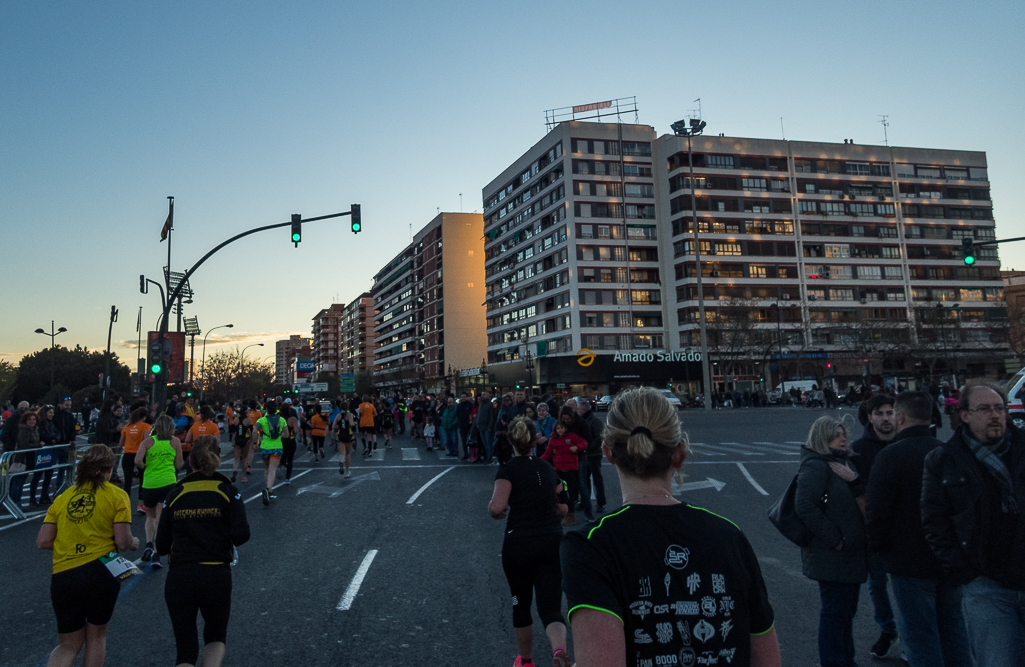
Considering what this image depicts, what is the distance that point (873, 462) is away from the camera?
4.56 metres

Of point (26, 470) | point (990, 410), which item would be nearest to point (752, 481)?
point (990, 410)

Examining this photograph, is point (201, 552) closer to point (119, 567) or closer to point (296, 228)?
point (119, 567)

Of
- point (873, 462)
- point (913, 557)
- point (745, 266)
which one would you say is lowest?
point (913, 557)

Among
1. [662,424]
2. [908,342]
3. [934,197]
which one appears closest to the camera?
[662,424]

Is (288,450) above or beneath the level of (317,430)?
beneath

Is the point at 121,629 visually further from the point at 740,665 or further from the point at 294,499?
the point at 294,499

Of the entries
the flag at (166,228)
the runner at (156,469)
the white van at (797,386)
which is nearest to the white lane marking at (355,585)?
the runner at (156,469)

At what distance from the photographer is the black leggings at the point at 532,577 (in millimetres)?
4309

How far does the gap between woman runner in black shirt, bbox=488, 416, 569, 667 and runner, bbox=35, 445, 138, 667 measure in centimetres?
257

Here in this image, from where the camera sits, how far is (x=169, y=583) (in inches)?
153

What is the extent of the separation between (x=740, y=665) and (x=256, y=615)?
503 centimetres

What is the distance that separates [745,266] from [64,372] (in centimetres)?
7843

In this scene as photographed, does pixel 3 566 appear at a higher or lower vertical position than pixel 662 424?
lower

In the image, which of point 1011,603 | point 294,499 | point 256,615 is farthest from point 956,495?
point 294,499
